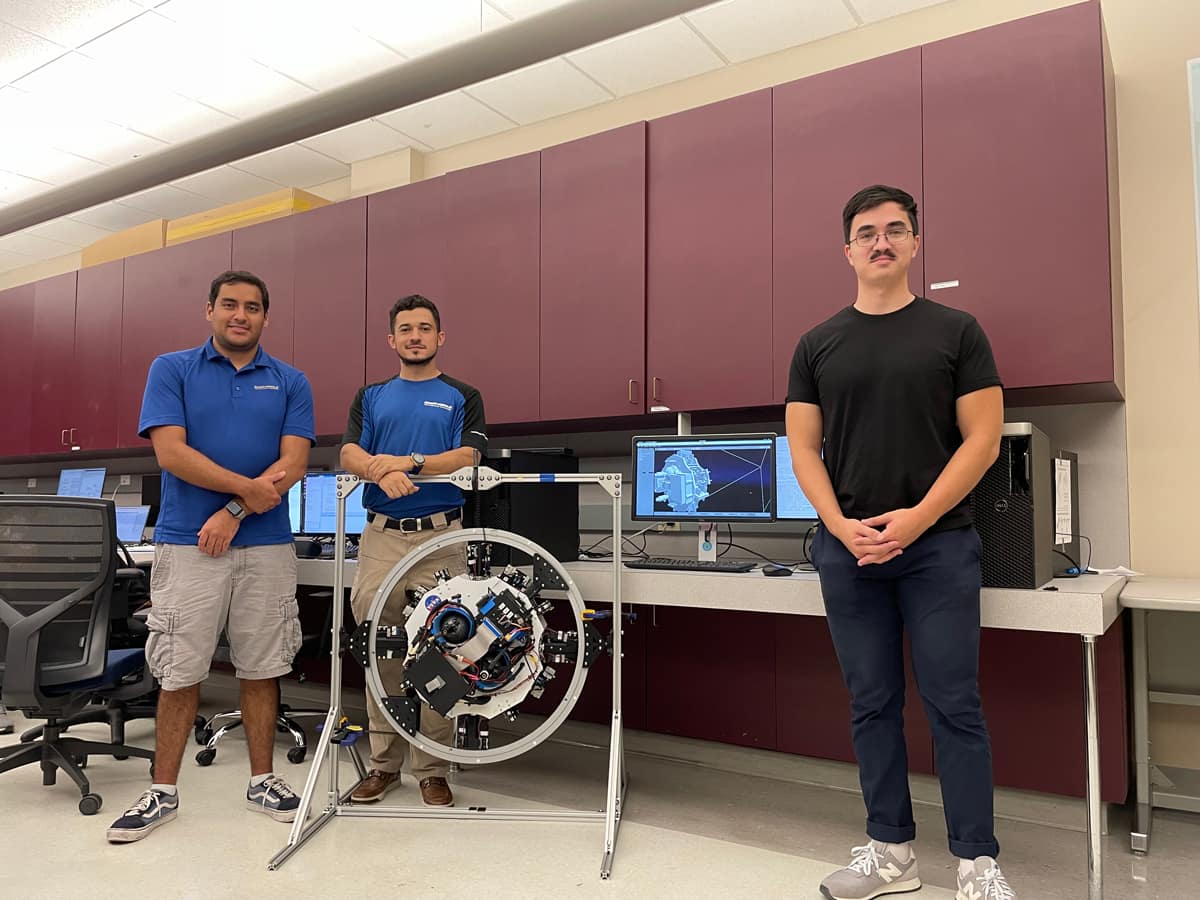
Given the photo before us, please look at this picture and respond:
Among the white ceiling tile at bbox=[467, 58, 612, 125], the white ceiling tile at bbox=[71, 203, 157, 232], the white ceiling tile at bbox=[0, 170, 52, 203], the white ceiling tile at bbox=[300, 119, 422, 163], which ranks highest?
the white ceiling tile at bbox=[467, 58, 612, 125]

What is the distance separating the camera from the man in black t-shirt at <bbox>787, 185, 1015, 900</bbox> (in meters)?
1.79

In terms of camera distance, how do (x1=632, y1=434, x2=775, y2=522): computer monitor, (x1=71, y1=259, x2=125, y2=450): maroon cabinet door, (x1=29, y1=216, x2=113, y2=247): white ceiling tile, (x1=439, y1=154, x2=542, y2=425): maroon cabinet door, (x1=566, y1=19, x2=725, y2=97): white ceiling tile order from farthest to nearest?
(x1=29, y1=216, x2=113, y2=247): white ceiling tile
(x1=71, y1=259, x2=125, y2=450): maroon cabinet door
(x1=566, y1=19, x2=725, y2=97): white ceiling tile
(x1=439, y1=154, x2=542, y2=425): maroon cabinet door
(x1=632, y1=434, x2=775, y2=522): computer monitor

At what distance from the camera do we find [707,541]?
2727mm

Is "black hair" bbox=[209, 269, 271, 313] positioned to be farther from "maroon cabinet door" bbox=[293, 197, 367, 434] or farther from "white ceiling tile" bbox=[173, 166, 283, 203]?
"white ceiling tile" bbox=[173, 166, 283, 203]

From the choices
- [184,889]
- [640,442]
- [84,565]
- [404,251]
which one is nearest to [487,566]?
[640,442]

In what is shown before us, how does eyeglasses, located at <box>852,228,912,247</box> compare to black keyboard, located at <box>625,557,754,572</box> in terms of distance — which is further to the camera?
black keyboard, located at <box>625,557,754,572</box>

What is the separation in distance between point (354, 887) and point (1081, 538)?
91.9 inches

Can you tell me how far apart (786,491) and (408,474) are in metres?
1.21

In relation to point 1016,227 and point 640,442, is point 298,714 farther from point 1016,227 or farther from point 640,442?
point 1016,227

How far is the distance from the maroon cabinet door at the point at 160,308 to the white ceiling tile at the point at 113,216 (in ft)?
2.95

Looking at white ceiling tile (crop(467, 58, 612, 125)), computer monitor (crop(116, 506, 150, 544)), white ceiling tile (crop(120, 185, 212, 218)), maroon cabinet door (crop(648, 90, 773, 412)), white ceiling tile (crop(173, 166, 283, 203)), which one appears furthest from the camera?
white ceiling tile (crop(120, 185, 212, 218))

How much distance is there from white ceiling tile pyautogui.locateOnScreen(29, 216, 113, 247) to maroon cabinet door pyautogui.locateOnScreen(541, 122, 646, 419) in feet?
12.6

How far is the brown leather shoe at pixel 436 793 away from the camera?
2475 millimetres

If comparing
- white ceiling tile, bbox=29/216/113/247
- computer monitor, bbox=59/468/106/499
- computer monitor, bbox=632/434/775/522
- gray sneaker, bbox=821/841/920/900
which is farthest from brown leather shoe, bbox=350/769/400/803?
white ceiling tile, bbox=29/216/113/247
